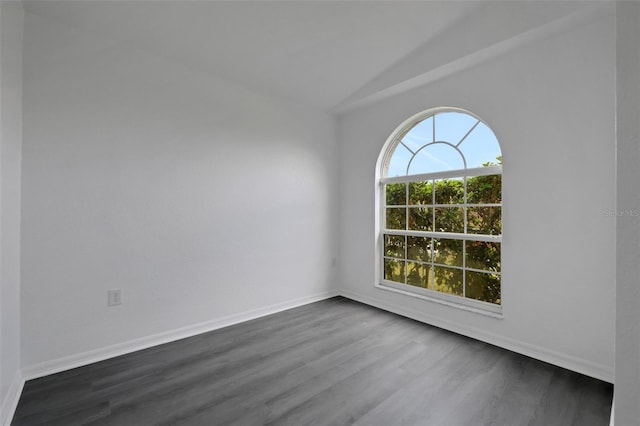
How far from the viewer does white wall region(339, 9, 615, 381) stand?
195 centimetres

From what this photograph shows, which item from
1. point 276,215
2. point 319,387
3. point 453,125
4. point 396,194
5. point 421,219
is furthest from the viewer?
point 396,194

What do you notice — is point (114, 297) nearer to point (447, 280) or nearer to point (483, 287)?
point (447, 280)

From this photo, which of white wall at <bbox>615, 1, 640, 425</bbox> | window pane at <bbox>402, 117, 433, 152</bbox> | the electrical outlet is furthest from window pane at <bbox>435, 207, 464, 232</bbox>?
the electrical outlet

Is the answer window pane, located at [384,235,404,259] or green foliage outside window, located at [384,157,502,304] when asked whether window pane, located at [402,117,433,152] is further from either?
window pane, located at [384,235,404,259]

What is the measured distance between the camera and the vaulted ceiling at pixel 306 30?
2.05 metres

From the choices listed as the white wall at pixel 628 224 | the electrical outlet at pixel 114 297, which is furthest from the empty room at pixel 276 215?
the white wall at pixel 628 224

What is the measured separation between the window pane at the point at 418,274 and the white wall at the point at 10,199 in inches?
127

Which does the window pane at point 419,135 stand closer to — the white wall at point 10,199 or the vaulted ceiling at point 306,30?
the vaulted ceiling at point 306,30

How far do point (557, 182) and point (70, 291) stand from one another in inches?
145

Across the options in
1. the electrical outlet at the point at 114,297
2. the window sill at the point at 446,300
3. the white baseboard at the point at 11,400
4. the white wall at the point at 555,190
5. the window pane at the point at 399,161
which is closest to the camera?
the white baseboard at the point at 11,400

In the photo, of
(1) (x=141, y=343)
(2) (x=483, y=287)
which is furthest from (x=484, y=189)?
(1) (x=141, y=343)

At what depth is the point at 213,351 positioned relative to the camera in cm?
236

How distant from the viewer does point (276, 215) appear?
329 cm

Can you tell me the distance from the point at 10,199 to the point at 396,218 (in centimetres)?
323
